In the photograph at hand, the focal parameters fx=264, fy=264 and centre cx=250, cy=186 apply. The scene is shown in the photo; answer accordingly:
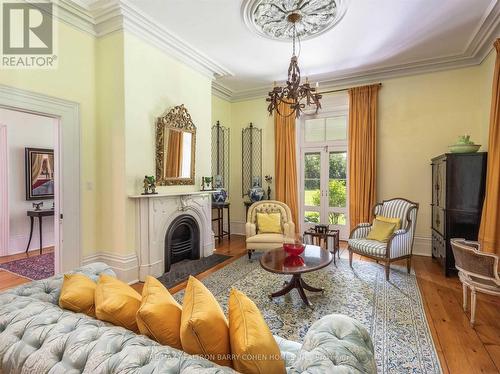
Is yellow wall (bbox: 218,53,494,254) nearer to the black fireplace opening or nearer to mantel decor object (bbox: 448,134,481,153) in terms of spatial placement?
mantel decor object (bbox: 448,134,481,153)

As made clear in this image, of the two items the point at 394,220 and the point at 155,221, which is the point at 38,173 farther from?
the point at 394,220

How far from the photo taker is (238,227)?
→ 6383 mm

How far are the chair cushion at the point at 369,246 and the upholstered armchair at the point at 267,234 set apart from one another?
93 centimetres

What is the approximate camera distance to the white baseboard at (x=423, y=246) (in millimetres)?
4668

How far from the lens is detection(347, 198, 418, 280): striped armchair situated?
3570mm

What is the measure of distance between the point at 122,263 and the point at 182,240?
1.11 m

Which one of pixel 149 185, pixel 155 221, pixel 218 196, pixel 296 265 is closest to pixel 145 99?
pixel 149 185

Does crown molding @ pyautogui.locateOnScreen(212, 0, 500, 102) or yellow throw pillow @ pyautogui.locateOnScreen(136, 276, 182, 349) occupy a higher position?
crown molding @ pyautogui.locateOnScreen(212, 0, 500, 102)

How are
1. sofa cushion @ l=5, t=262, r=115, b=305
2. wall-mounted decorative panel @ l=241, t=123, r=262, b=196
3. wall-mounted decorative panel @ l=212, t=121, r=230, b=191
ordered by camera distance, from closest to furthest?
sofa cushion @ l=5, t=262, r=115, b=305
wall-mounted decorative panel @ l=212, t=121, r=230, b=191
wall-mounted decorative panel @ l=241, t=123, r=262, b=196

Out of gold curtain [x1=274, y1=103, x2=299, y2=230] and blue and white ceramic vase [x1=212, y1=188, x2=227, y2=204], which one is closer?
blue and white ceramic vase [x1=212, y1=188, x2=227, y2=204]

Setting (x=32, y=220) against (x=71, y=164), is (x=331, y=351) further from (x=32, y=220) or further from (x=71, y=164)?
(x=32, y=220)

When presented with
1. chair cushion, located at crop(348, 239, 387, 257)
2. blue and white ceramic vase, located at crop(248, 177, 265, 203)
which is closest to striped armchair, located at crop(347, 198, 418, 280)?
chair cushion, located at crop(348, 239, 387, 257)

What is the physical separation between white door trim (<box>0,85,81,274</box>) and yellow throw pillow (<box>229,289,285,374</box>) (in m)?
3.08

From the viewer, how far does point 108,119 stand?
3467 millimetres
